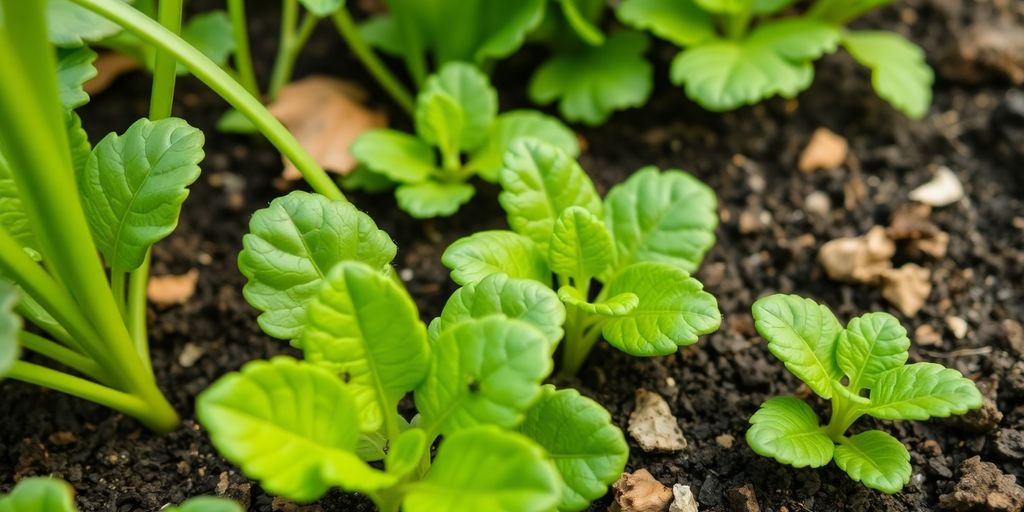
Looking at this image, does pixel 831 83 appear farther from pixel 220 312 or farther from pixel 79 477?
pixel 79 477

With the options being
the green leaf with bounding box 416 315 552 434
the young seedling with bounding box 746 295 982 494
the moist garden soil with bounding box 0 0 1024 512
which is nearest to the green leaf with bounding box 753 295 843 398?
the young seedling with bounding box 746 295 982 494

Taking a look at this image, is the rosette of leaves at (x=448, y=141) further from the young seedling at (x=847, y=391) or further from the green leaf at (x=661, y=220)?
the young seedling at (x=847, y=391)

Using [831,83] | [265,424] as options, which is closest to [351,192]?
[265,424]

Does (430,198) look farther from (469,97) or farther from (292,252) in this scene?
(292,252)

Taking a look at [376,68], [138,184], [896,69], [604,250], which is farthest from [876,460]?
[376,68]

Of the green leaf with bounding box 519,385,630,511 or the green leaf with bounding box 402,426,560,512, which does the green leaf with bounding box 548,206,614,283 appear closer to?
the green leaf with bounding box 519,385,630,511

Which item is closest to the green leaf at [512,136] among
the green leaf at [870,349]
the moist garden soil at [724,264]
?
the moist garden soil at [724,264]
